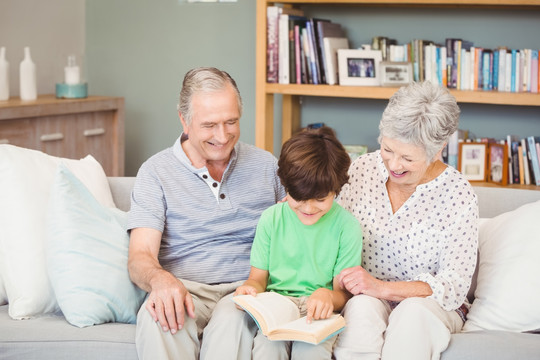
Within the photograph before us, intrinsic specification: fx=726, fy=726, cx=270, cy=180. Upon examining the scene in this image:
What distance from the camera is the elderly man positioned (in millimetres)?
2068

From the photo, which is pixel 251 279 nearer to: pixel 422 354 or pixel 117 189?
pixel 422 354

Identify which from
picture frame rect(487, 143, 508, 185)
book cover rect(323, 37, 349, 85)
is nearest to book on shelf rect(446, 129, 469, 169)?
picture frame rect(487, 143, 508, 185)

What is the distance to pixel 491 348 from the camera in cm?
182

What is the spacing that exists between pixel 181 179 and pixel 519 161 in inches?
76.1

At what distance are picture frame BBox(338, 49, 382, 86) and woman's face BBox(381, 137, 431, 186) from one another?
1583 millimetres

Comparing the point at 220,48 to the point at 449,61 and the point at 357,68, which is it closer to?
the point at 357,68

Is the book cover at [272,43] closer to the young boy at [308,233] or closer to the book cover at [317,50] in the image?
the book cover at [317,50]

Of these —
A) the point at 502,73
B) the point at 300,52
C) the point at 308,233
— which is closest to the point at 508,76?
the point at 502,73

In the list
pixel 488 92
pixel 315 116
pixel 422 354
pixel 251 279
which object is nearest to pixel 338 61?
pixel 315 116

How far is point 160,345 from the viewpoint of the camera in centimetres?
177

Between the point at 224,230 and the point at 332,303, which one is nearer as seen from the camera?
the point at 332,303

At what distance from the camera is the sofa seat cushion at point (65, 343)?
1867mm

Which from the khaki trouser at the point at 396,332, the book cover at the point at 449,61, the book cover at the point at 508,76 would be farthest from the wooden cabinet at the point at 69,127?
the khaki trouser at the point at 396,332

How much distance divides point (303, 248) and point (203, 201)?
1.20 feet
